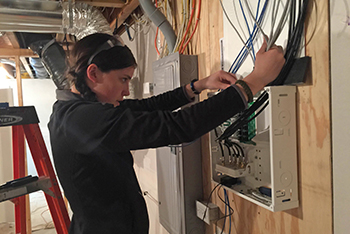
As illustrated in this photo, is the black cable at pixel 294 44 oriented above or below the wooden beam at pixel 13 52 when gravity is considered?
below

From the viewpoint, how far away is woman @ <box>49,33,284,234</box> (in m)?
0.73

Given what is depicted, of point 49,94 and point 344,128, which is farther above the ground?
point 49,94

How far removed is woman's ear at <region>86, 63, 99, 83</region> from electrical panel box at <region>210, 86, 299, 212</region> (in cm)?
53

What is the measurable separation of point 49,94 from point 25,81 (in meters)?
0.43

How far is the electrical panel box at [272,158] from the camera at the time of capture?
33.6 inches

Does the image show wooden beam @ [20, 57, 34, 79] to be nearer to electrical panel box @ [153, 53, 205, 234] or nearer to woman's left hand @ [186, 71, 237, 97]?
electrical panel box @ [153, 53, 205, 234]

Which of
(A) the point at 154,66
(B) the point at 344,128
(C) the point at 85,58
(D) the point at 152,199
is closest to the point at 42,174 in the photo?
(D) the point at 152,199

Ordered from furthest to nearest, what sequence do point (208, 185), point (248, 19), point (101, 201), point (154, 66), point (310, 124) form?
1. point (154, 66)
2. point (208, 185)
3. point (248, 19)
4. point (101, 201)
5. point (310, 124)

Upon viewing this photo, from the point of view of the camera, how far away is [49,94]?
15.2 ft

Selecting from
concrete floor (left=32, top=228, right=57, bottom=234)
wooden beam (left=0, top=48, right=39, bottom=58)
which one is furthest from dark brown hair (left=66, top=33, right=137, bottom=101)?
concrete floor (left=32, top=228, right=57, bottom=234)

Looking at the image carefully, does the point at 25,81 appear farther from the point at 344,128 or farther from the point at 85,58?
the point at 344,128

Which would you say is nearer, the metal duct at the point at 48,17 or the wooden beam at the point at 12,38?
the metal duct at the point at 48,17

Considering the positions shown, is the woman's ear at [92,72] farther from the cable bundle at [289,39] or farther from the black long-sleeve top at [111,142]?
the cable bundle at [289,39]

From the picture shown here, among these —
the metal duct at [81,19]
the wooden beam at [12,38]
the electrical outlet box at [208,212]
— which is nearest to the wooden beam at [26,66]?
the wooden beam at [12,38]
